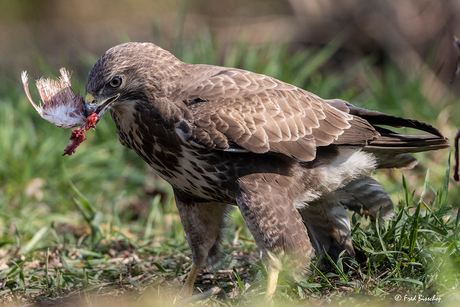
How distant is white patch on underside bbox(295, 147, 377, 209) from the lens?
10.7 ft

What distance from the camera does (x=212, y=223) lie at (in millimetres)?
3613

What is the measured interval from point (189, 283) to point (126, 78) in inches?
56.9

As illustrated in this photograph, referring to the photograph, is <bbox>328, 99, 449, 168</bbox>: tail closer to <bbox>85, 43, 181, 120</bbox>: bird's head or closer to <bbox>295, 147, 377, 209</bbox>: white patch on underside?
<bbox>295, 147, 377, 209</bbox>: white patch on underside

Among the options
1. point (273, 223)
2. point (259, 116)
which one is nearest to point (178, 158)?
point (259, 116)

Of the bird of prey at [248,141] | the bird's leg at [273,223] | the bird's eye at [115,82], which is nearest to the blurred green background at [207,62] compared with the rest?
the bird of prey at [248,141]

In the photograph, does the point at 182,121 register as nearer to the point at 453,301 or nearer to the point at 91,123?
the point at 91,123

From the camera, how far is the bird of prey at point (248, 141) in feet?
9.77

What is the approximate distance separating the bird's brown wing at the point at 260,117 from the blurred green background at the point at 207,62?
0.89 m

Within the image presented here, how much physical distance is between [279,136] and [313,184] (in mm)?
396

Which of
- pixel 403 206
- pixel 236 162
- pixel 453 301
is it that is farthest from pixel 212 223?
pixel 453 301

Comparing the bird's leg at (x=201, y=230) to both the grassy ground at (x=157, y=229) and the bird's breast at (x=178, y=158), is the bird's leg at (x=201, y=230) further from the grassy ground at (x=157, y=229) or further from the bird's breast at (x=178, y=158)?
the bird's breast at (x=178, y=158)

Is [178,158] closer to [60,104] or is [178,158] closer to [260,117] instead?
[260,117]

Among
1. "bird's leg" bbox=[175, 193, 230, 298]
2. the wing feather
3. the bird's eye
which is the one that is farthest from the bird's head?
"bird's leg" bbox=[175, 193, 230, 298]

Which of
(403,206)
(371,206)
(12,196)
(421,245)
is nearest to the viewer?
(421,245)
